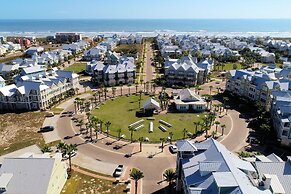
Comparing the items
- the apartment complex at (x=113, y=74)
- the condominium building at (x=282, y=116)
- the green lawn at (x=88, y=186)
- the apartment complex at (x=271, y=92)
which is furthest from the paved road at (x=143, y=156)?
the apartment complex at (x=113, y=74)

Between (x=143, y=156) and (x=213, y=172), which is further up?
(x=213, y=172)

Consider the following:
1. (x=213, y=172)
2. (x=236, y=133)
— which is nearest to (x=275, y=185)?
(x=213, y=172)

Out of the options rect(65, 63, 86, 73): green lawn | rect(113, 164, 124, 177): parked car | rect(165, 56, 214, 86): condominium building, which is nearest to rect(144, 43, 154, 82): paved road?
rect(165, 56, 214, 86): condominium building

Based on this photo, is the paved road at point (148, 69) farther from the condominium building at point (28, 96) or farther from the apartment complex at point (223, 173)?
the apartment complex at point (223, 173)

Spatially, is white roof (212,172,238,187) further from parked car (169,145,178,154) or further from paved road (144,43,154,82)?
paved road (144,43,154,82)

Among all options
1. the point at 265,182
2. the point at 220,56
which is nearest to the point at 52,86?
the point at 265,182

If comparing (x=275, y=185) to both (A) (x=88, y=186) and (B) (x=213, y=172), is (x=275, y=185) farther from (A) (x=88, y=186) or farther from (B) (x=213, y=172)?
(A) (x=88, y=186)
